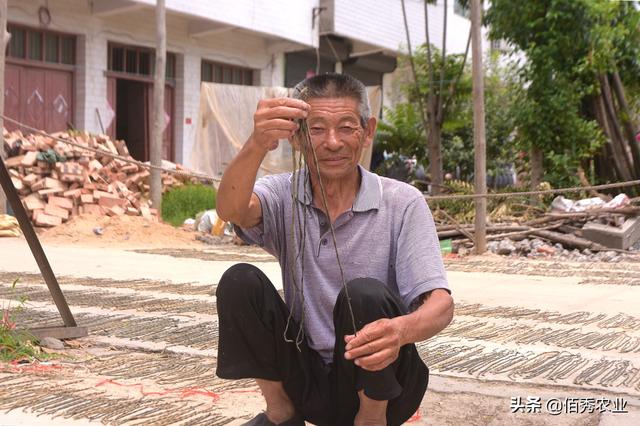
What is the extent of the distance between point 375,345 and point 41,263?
2.03m

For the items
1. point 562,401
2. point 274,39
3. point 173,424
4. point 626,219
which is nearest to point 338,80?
point 173,424

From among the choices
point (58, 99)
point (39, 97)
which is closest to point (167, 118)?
point (58, 99)

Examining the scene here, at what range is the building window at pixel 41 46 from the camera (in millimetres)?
11578

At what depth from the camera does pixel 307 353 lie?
2137 millimetres

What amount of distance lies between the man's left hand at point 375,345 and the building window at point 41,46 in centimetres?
1088

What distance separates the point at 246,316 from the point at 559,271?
212 inches

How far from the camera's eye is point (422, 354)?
133 inches

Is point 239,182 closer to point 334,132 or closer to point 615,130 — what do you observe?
point 334,132

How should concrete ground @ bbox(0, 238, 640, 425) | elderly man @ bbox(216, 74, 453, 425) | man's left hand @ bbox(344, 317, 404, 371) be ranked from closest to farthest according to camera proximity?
1. man's left hand @ bbox(344, 317, 404, 371)
2. elderly man @ bbox(216, 74, 453, 425)
3. concrete ground @ bbox(0, 238, 640, 425)

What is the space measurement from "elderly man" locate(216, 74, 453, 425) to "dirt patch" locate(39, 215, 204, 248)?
24.4 feet

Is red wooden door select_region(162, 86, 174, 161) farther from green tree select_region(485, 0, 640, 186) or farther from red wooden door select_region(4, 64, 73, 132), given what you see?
green tree select_region(485, 0, 640, 186)

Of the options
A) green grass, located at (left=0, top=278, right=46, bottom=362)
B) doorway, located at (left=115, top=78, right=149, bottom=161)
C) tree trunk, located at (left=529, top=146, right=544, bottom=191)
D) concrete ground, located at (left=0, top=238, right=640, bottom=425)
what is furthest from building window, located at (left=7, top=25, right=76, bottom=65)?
green grass, located at (left=0, top=278, right=46, bottom=362)

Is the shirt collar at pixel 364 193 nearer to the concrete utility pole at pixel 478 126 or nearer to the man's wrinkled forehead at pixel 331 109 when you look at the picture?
the man's wrinkled forehead at pixel 331 109

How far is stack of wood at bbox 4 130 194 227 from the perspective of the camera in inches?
405
